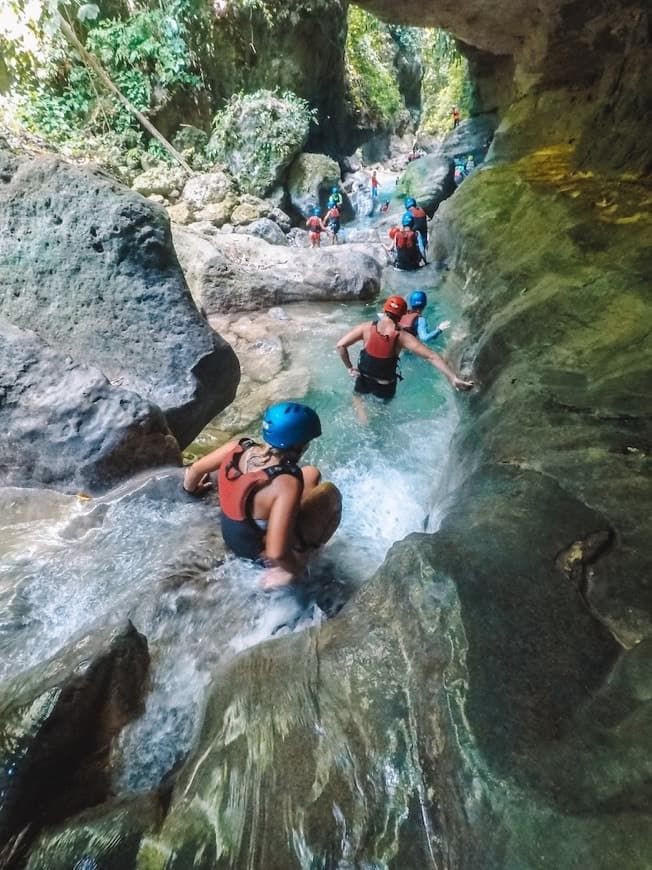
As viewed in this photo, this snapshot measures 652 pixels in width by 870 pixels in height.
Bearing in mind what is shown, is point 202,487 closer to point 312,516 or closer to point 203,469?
point 203,469

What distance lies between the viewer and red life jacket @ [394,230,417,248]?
10.2m

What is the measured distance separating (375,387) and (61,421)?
3.32 meters

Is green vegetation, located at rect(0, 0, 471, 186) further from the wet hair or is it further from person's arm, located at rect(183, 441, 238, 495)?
the wet hair

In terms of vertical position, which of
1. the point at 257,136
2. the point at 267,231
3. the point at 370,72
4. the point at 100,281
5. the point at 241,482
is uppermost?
the point at 370,72

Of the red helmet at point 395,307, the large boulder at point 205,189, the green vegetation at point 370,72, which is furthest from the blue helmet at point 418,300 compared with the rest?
the green vegetation at point 370,72

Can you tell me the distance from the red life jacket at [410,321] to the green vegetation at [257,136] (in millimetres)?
13546

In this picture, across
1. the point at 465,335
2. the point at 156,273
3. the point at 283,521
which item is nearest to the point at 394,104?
the point at 465,335

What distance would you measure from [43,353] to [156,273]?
51.6 inches

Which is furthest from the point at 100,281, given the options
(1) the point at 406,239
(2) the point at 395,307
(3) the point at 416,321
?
(1) the point at 406,239

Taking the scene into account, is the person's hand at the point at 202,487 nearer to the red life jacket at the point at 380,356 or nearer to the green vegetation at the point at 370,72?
the red life jacket at the point at 380,356

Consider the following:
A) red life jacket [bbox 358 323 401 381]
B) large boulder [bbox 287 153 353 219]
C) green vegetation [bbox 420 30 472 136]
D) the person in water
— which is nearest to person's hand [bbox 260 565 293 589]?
the person in water

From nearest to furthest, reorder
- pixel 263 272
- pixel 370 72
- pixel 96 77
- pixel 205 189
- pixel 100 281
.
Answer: pixel 100 281
pixel 263 272
pixel 205 189
pixel 96 77
pixel 370 72

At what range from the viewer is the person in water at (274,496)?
2906mm

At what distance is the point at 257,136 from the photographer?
54.7 ft
